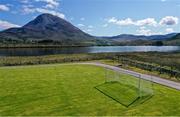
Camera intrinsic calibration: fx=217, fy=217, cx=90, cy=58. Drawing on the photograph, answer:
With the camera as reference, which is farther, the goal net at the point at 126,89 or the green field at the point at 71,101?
the goal net at the point at 126,89

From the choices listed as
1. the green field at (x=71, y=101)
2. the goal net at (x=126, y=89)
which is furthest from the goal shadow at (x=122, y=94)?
the green field at (x=71, y=101)

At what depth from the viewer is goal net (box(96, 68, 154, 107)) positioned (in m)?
20.1

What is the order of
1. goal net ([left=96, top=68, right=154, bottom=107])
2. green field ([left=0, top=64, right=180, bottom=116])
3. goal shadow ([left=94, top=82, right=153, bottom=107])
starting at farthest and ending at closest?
1. goal net ([left=96, top=68, right=154, bottom=107])
2. goal shadow ([left=94, top=82, right=153, bottom=107])
3. green field ([left=0, top=64, right=180, bottom=116])

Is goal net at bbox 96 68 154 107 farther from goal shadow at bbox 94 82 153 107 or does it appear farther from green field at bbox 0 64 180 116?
green field at bbox 0 64 180 116

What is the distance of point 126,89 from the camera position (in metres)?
23.4

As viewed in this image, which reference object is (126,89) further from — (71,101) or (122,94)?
(71,101)

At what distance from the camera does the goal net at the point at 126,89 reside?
20053mm

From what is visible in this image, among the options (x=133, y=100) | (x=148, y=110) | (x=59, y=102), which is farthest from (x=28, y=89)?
(x=148, y=110)

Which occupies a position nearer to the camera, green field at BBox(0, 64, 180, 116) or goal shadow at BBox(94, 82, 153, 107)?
green field at BBox(0, 64, 180, 116)

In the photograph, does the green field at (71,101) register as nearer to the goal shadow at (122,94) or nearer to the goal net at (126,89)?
the goal shadow at (122,94)

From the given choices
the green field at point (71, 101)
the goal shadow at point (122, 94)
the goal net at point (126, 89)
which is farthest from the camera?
the goal net at point (126, 89)

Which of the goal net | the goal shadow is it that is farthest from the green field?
the goal net

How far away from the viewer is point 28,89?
24.6 m

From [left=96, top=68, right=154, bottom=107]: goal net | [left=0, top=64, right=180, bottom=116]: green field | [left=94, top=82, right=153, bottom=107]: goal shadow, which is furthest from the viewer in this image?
[left=96, top=68, right=154, bottom=107]: goal net
